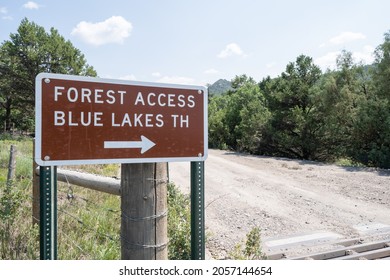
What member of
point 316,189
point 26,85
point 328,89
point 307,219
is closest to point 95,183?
point 307,219

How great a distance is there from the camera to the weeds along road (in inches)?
A: 240

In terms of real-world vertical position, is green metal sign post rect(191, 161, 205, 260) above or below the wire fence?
above

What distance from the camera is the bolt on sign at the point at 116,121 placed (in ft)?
5.74

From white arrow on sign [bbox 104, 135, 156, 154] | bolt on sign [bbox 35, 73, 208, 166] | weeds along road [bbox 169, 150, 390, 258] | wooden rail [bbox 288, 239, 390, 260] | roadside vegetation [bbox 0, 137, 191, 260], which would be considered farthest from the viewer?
weeds along road [bbox 169, 150, 390, 258]

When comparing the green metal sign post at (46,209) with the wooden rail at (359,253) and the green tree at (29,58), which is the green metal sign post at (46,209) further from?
the green tree at (29,58)

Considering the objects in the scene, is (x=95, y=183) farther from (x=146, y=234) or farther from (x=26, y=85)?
(x=26, y=85)

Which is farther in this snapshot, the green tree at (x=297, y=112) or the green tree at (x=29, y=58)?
the green tree at (x=29, y=58)

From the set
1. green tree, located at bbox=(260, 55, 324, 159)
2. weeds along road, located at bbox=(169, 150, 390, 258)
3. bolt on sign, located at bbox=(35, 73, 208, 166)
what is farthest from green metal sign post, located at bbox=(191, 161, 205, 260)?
green tree, located at bbox=(260, 55, 324, 159)

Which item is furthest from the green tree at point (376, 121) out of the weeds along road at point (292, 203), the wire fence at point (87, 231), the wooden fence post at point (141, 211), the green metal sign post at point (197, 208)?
the wooden fence post at point (141, 211)

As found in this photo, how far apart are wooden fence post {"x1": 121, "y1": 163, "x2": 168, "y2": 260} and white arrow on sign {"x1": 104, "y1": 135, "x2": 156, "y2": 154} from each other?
0.14 m

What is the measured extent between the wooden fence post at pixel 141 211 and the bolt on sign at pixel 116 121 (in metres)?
0.14

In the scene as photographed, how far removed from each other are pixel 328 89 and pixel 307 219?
42.8 feet

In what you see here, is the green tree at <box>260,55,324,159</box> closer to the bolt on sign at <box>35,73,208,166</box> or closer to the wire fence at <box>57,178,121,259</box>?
the wire fence at <box>57,178,121,259</box>

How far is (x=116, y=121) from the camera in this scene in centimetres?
191
